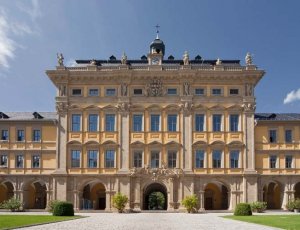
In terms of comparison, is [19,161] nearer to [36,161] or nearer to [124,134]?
[36,161]

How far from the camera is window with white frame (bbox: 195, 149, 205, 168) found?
56125mm

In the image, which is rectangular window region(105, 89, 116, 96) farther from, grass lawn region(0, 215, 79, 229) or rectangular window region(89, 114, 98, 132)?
grass lawn region(0, 215, 79, 229)

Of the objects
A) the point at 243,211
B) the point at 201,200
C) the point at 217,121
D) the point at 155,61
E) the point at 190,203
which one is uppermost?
the point at 155,61

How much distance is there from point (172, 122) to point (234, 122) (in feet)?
25.4

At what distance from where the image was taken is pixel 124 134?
5641 centimetres

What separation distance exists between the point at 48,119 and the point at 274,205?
104 ft

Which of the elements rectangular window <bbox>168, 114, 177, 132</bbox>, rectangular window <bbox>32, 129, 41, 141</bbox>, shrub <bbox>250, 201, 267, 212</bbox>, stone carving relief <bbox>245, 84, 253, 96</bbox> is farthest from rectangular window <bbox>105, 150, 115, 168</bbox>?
stone carving relief <bbox>245, 84, 253, 96</bbox>

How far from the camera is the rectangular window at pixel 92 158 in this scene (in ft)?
185

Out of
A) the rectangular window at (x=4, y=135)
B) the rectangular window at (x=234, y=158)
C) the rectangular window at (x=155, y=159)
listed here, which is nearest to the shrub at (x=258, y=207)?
the rectangular window at (x=234, y=158)

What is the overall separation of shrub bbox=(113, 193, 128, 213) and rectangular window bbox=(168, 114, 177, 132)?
33.9ft

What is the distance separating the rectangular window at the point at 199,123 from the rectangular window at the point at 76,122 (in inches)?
577

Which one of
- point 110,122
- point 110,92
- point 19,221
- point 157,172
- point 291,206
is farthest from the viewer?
point 110,92

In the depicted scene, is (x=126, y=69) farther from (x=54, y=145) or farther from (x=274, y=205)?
(x=274, y=205)

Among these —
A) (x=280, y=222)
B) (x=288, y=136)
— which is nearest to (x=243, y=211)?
(x=280, y=222)
